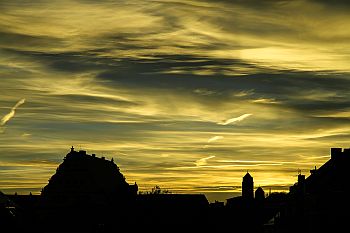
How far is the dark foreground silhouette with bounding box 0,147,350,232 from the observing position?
94.4 metres

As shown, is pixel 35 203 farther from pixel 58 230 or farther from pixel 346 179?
pixel 346 179

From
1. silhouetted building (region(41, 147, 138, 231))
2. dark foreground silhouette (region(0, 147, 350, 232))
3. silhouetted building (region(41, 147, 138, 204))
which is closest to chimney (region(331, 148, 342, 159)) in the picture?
dark foreground silhouette (region(0, 147, 350, 232))

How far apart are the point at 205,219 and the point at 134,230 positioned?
1420 cm

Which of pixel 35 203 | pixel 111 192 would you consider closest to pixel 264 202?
pixel 111 192

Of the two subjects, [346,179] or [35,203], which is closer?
[346,179]

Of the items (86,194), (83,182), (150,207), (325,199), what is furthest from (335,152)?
(83,182)

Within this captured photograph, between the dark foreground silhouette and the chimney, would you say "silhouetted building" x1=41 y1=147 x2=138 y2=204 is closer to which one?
the dark foreground silhouette

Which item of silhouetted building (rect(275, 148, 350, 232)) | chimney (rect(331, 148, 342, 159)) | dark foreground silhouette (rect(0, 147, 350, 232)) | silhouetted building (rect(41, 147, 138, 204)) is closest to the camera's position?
silhouetted building (rect(275, 148, 350, 232))

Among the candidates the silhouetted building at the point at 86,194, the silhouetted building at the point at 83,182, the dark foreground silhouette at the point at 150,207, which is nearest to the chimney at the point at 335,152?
the dark foreground silhouette at the point at 150,207

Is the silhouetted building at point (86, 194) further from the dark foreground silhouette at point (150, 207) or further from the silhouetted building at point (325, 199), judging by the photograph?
the silhouetted building at point (325, 199)

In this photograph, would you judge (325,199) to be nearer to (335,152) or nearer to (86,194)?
(335,152)

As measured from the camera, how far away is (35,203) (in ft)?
536

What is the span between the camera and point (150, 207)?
144 meters

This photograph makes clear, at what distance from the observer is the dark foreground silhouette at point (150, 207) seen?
310 ft
